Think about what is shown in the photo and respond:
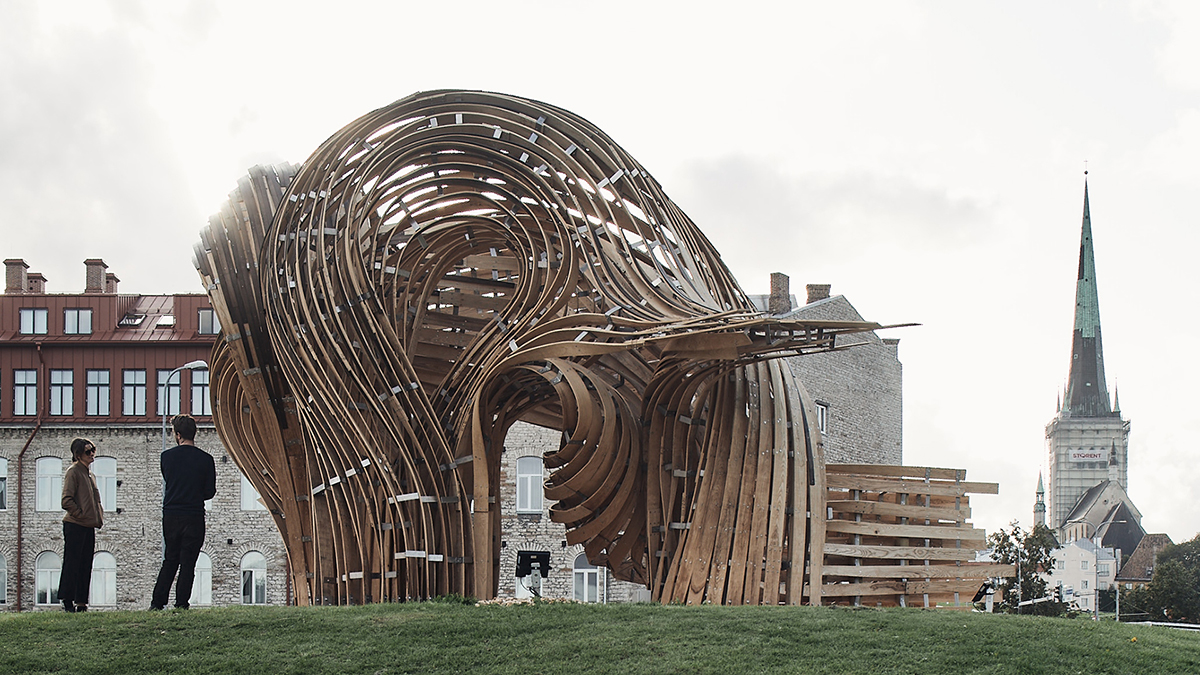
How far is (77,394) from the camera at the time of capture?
138 ft

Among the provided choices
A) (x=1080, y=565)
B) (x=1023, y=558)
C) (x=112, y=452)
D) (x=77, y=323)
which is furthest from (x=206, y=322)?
(x=1080, y=565)

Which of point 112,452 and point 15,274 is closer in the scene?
point 112,452

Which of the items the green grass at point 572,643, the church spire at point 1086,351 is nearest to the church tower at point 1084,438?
the church spire at point 1086,351

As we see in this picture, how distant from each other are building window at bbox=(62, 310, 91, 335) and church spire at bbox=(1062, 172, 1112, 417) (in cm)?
9810

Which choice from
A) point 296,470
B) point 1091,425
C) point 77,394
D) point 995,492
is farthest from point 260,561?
point 1091,425

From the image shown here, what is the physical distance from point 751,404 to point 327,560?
523cm

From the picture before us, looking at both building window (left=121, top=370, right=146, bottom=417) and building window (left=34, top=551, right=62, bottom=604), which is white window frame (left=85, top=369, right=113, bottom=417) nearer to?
building window (left=121, top=370, right=146, bottom=417)

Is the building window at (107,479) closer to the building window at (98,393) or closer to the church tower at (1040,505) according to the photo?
the building window at (98,393)

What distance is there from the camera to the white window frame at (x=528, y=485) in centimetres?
3828

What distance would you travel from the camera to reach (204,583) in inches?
1613

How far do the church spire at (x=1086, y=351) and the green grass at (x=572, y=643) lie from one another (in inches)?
4613

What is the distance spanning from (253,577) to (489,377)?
2760 cm

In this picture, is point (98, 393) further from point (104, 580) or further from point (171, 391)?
point (104, 580)

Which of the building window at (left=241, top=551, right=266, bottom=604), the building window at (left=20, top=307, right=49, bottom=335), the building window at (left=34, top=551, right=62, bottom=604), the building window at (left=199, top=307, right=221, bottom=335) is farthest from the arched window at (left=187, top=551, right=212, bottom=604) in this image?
the building window at (left=20, top=307, right=49, bottom=335)
